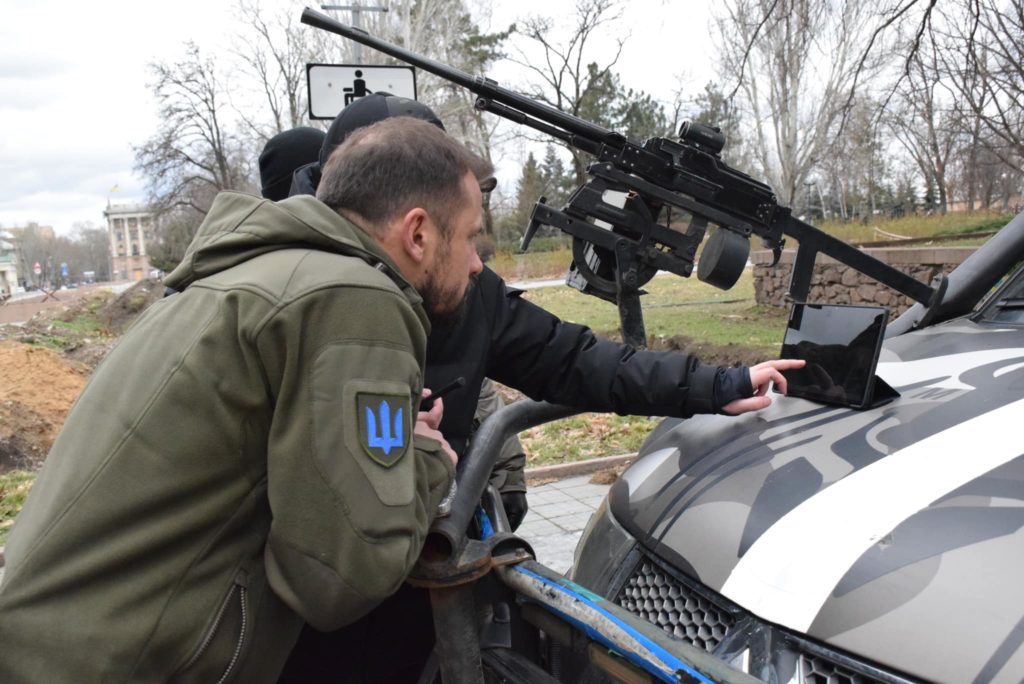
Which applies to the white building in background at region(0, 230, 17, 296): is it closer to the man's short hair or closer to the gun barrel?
the gun barrel

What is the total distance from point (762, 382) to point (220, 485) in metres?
1.31

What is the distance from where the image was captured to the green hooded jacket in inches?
50.4

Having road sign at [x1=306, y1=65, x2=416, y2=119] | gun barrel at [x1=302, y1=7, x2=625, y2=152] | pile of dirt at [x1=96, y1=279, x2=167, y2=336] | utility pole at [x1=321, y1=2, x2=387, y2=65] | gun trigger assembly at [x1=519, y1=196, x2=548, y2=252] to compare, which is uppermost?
utility pole at [x1=321, y1=2, x2=387, y2=65]

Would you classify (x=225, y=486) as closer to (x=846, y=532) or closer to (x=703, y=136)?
(x=846, y=532)

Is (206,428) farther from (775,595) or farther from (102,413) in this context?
(775,595)

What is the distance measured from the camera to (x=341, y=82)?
6.04 meters

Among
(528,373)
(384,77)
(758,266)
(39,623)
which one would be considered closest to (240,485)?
(39,623)

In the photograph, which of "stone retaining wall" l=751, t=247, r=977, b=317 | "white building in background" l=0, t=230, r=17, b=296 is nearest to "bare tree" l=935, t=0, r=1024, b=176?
"stone retaining wall" l=751, t=247, r=977, b=317

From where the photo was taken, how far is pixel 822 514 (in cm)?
141

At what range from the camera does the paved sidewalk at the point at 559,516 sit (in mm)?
4516

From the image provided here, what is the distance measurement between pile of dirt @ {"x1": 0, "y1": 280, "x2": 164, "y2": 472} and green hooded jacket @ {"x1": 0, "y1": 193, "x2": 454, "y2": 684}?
4.39 m

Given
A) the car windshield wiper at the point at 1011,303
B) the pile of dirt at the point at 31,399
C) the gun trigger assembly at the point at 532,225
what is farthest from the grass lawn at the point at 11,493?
the car windshield wiper at the point at 1011,303

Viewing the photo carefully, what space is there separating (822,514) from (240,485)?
986 mm

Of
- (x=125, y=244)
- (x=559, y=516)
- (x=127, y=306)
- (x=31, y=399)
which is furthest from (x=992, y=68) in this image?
(x=125, y=244)
